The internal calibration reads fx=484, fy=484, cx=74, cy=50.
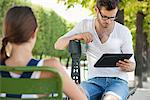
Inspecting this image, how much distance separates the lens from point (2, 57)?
321 centimetres

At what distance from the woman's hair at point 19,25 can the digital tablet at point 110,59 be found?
129cm

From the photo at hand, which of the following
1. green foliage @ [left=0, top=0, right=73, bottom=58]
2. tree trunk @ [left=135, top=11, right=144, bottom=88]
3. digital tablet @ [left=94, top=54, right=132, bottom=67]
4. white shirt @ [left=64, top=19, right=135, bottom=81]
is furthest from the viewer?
green foliage @ [left=0, top=0, right=73, bottom=58]

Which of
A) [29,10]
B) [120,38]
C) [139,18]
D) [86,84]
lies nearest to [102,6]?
[120,38]

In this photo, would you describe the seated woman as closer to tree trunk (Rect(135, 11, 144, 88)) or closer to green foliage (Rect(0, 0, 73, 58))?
tree trunk (Rect(135, 11, 144, 88))

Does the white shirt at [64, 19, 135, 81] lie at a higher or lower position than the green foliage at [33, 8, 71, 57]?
higher

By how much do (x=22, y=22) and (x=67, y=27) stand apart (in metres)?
27.4

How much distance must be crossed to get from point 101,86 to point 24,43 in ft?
5.75

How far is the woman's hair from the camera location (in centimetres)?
304

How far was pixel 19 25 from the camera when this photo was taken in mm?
3027

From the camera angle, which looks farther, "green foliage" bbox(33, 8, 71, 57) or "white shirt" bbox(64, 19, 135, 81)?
"green foliage" bbox(33, 8, 71, 57)

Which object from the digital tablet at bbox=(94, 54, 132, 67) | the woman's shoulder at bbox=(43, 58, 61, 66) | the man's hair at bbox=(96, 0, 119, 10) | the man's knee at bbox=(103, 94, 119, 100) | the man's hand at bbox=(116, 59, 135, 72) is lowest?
the man's knee at bbox=(103, 94, 119, 100)

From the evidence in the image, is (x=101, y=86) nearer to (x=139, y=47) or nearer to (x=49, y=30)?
(x=139, y=47)

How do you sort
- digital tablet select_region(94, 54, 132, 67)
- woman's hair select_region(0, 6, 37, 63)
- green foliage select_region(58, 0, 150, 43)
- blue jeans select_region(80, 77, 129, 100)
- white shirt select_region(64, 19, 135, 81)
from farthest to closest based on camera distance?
1. green foliage select_region(58, 0, 150, 43)
2. white shirt select_region(64, 19, 135, 81)
3. blue jeans select_region(80, 77, 129, 100)
4. digital tablet select_region(94, 54, 132, 67)
5. woman's hair select_region(0, 6, 37, 63)

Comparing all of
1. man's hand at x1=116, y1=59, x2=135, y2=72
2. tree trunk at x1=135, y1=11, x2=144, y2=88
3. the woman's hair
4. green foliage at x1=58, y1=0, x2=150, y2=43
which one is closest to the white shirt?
man's hand at x1=116, y1=59, x2=135, y2=72
